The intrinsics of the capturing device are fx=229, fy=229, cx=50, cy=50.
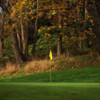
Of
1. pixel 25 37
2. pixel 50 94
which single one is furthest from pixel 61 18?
pixel 50 94

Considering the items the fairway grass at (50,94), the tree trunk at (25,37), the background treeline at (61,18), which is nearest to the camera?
the fairway grass at (50,94)

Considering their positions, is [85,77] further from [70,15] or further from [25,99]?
[25,99]

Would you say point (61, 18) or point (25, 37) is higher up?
point (61, 18)

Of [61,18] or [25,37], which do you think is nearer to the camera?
[61,18]

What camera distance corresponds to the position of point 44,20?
24609 millimetres

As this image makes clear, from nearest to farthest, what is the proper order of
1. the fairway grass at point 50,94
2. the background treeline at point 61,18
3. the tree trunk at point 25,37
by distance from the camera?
the fairway grass at point 50,94
the background treeline at point 61,18
the tree trunk at point 25,37

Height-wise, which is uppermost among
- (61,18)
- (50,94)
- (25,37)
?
(61,18)

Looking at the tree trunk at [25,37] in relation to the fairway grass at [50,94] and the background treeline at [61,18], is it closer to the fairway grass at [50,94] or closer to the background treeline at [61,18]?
the background treeline at [61,18]

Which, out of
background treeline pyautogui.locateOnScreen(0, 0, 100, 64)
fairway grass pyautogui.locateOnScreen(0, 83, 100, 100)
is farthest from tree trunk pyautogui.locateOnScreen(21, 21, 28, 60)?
fairway grass pyautogui.locateOnScreen(0, 83, 100, 100)

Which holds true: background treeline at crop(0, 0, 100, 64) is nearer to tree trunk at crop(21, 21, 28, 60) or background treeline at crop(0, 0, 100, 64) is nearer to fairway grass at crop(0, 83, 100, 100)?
tree trunk at crop(21, 21, 28, 60)

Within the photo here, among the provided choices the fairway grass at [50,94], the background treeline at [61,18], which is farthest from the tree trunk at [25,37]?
the fairway grass at [50,94]

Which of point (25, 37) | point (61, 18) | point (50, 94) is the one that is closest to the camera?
point (50, 94)

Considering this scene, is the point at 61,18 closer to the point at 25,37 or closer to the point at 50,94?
the point at 25,37

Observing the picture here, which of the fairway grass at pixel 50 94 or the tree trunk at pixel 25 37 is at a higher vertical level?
the tree trunk at pixel 25 37
